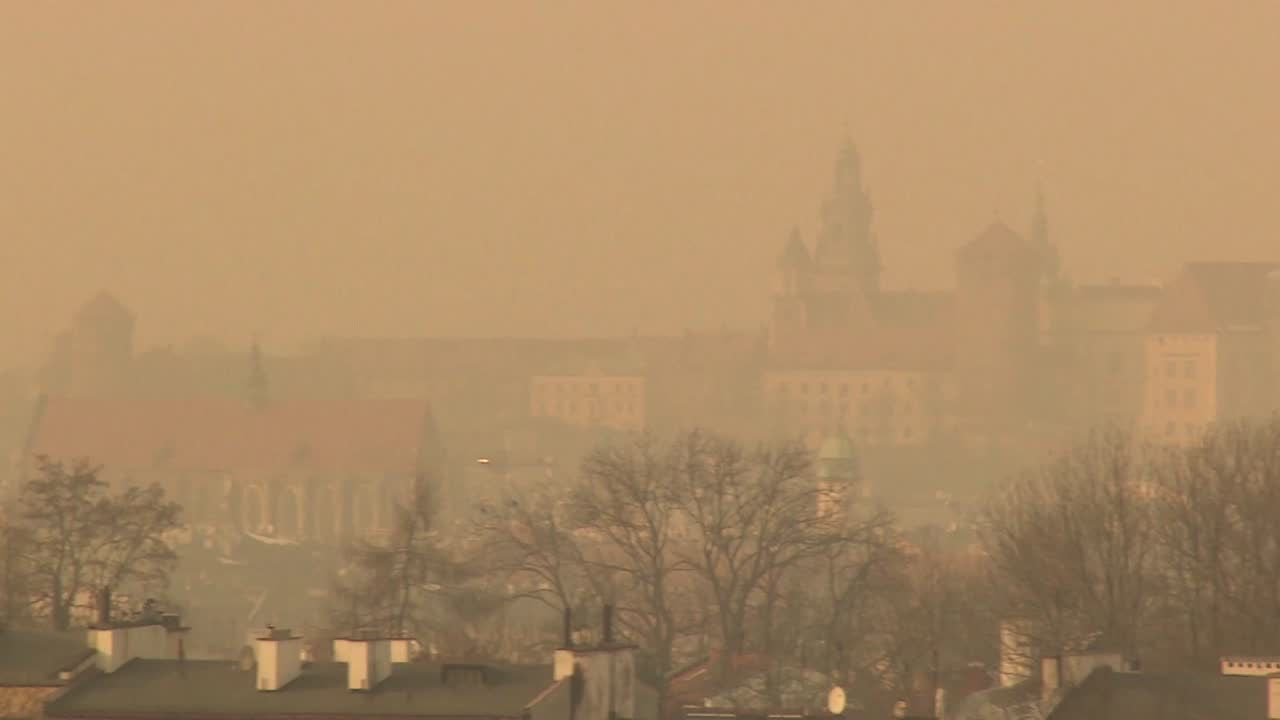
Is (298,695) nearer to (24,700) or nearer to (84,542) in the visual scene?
(24,700)

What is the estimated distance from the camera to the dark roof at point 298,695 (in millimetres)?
46812

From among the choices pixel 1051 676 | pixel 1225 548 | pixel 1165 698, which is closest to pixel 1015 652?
pixel 1225 548

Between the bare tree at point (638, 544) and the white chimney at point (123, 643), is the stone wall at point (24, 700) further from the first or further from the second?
the bare tree at point (638, 544)

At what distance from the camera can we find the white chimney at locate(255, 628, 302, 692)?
4831 cm

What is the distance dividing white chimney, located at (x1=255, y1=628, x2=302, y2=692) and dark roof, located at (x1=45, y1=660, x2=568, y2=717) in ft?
0.46

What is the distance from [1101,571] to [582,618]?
23.0 meters

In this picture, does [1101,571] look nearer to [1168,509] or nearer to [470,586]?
[1168,509]

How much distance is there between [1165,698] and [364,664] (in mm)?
9126

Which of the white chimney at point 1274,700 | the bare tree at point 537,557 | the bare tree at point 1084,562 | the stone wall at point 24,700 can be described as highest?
the white chimney at point 1274,700

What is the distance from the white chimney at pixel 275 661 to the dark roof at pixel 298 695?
0.14m

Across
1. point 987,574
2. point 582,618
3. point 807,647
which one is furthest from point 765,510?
point 582,618

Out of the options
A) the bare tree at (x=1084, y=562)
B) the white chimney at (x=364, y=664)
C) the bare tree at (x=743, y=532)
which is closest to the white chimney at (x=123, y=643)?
the white chimney at (x=364, y=664)

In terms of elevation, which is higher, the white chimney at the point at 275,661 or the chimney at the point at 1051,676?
the white chimney at the point at 275,661

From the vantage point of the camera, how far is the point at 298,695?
157 feet
